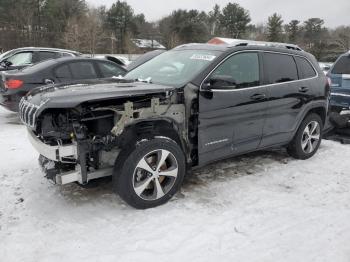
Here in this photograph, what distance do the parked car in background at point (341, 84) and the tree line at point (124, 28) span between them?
34.8 m

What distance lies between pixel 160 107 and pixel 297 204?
6.43ft

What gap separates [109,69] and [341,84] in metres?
5.45

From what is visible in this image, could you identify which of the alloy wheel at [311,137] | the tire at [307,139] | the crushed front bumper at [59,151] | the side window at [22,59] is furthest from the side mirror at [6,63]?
the alloy wheel at [311,137]

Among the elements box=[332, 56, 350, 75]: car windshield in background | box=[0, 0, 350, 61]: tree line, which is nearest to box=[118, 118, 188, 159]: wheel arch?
box=[332, 56, 350, 75]: car windshield in background

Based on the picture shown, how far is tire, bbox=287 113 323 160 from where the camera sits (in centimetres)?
578

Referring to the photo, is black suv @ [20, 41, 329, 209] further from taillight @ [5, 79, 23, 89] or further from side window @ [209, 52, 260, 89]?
taillight @ [5, 79, 23, 89]

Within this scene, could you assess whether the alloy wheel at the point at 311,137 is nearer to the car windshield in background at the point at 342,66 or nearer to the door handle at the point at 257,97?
the door handle at the point at 257,97

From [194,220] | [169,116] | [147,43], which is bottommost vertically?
[194,220]

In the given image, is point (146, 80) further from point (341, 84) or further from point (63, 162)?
point (341, 84)

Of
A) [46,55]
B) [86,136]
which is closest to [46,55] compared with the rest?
[46,55]

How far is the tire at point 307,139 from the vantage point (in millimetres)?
5777

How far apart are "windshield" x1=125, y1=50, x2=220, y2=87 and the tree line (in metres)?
36.7

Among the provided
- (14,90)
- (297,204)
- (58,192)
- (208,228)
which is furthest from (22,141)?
(297,204)

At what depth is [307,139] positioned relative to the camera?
595 cm
